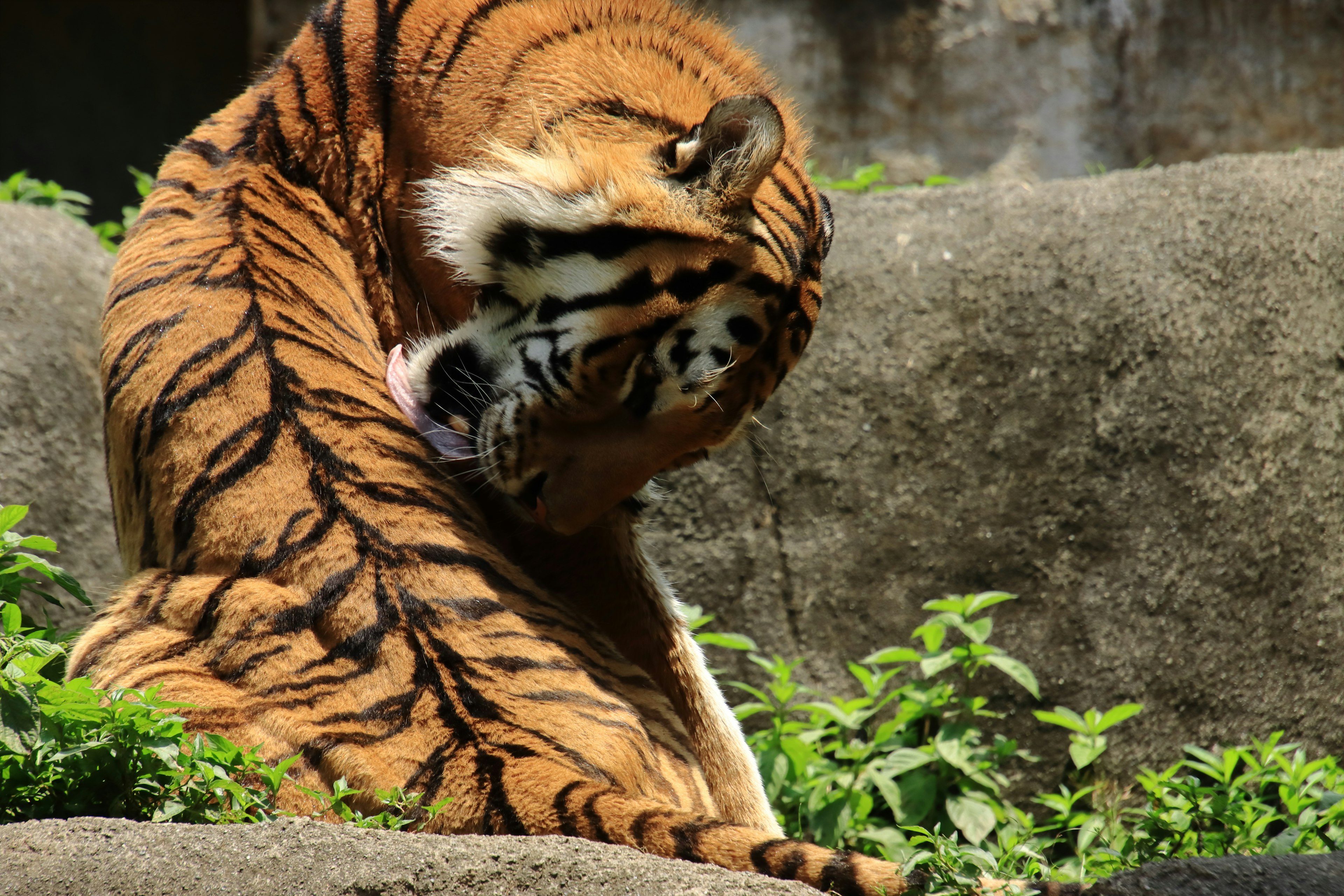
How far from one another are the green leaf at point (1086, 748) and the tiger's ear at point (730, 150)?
5.89ft

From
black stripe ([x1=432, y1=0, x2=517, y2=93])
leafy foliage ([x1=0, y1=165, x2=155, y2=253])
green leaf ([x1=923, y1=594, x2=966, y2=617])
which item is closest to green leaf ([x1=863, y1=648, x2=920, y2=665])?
green leaf ([x1=923, y1=594, x2=966, y2=617])

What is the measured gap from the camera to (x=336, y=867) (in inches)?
57.4

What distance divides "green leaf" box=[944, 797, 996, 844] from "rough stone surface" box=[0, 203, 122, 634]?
2457 millimetres

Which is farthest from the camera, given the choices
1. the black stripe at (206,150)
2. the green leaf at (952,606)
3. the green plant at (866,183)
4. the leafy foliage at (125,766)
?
the green plant at (866,183)

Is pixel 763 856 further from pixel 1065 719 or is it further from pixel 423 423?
pixel 1065 719

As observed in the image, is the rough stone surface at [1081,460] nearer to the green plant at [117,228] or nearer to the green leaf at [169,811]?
the green plant at [117,228]

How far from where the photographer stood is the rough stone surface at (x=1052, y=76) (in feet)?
21.8

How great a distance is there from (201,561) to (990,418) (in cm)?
263

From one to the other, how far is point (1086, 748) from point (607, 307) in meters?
1.83

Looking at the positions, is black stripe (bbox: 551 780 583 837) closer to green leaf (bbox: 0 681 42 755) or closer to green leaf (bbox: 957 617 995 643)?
green leaf (bbox: 0 681 42 755)

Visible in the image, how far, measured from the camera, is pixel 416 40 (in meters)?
2.46

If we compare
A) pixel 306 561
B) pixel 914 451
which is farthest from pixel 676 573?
pixel 306 561

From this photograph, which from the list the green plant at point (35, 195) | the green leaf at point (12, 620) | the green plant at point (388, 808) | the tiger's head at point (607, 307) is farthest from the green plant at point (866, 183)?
the green plant at point (388, 808)

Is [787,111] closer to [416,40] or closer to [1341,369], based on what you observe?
[416,40]
